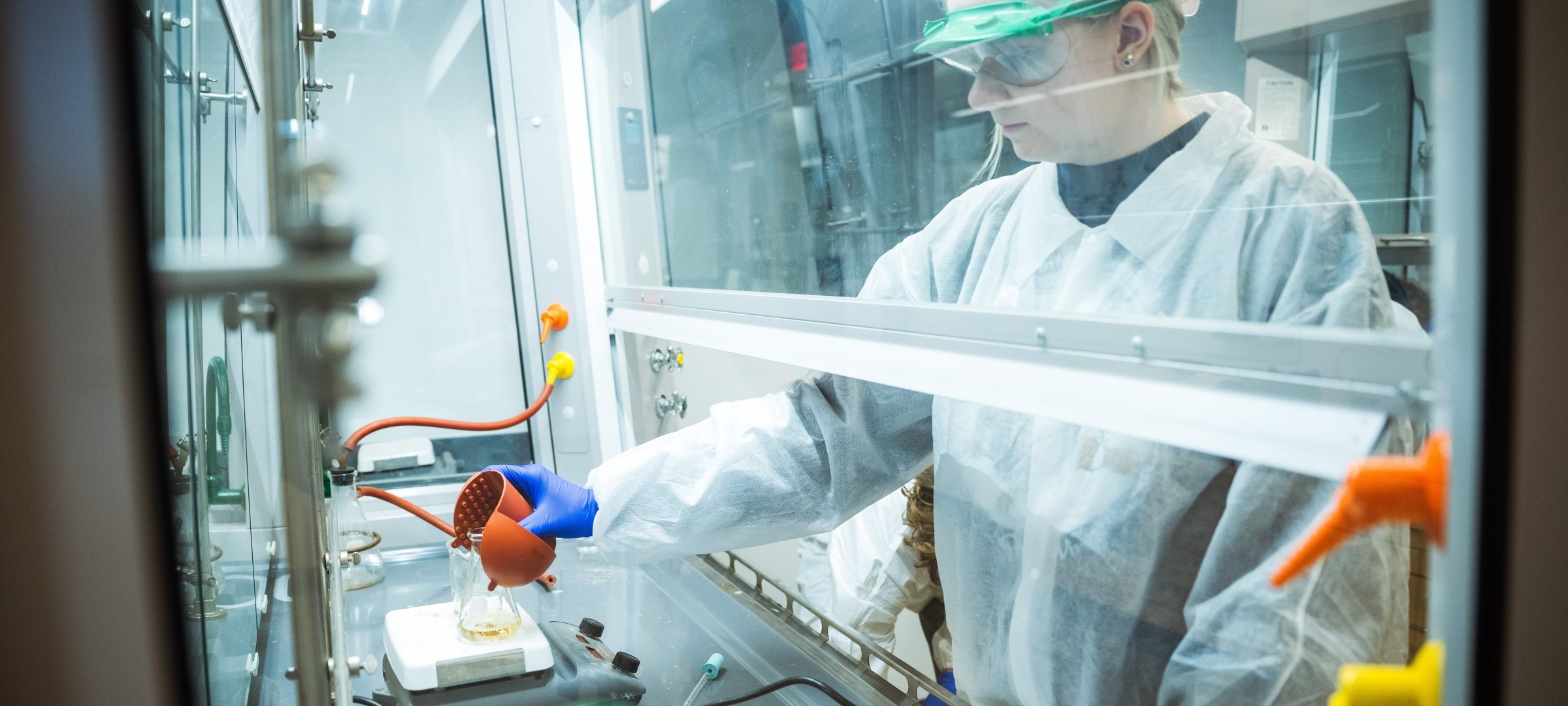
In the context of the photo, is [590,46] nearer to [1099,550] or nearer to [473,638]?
[473,638]

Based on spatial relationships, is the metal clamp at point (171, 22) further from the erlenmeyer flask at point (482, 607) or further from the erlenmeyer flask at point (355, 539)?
the erlenmeyer flask at point (355, 539)

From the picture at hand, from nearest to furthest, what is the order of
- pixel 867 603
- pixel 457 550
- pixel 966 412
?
pixel 966 412 → pixel 457 550 → pixel 867 603

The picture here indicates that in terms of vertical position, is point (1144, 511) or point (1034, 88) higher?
point (1034, 88)

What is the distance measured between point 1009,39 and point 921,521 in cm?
96

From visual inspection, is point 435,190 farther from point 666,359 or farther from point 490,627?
point 490,627

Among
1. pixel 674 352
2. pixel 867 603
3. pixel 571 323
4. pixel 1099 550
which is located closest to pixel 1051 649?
pixel 1099 550

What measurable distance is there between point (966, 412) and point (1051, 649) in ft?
0.96

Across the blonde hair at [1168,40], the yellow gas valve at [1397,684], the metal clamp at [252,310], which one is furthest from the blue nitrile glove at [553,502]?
the yellow gas valve at [1397,684]

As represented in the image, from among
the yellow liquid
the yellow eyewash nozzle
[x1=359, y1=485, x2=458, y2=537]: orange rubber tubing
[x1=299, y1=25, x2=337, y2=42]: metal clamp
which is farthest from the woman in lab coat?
[x1=299, y1=25, x2=337, y2=42]: metal clamp

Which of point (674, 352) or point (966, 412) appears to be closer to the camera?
point (966, 412)

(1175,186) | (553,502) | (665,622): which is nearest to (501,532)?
(553,502)

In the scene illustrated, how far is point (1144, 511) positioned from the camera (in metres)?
0.92

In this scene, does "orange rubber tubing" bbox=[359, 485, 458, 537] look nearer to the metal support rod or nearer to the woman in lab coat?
the woman in lab coat

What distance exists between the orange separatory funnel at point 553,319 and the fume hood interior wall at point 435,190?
0.12m
